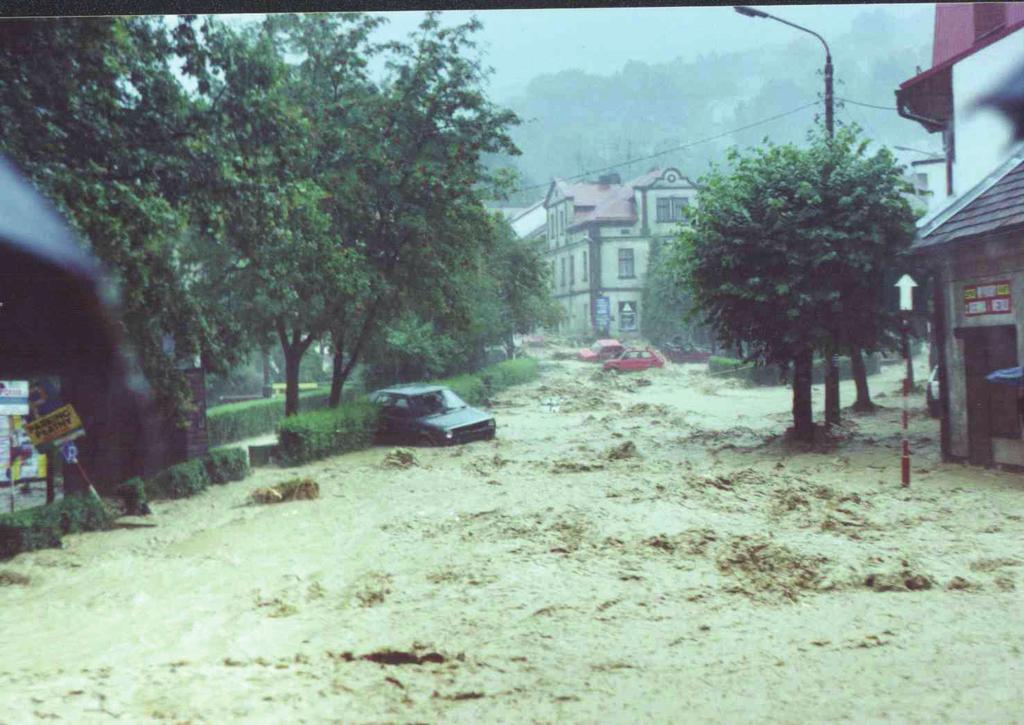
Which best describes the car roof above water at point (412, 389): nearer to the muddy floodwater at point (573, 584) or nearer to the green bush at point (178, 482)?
the muddy floodwater at point (573, 584)

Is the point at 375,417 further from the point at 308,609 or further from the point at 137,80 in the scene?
the point at 137,80

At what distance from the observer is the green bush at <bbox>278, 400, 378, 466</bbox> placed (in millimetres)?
4902

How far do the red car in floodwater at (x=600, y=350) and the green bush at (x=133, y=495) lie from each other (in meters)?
2.73

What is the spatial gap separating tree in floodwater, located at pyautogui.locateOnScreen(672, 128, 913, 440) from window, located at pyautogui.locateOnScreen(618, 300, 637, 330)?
1.30 feet

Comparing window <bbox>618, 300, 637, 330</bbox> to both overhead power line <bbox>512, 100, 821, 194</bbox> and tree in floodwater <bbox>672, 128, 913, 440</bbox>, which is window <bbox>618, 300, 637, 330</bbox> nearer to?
tree in floodwater <bbox>672, 128, 913, 440</bbox>

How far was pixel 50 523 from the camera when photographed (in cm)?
448

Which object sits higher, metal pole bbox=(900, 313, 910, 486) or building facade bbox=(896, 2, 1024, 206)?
building facade bbox=(896, 2, 1024, 206)

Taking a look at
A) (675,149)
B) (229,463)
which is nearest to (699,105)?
(675,149)

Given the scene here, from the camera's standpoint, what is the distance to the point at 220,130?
191 inches

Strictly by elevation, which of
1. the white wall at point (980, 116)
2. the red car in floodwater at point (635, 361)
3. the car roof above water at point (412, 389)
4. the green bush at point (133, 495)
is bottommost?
the green bush at point (133, 495)

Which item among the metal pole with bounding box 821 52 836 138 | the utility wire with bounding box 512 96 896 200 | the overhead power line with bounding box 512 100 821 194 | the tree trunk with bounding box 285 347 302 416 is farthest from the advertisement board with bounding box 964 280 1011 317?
the tree trunk with bounding box 285 347 302 416

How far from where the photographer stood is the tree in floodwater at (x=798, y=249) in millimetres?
5023

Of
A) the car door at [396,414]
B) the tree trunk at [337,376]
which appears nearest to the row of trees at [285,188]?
the tree trunk at [337,376]

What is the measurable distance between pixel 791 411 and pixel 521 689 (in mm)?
2647
